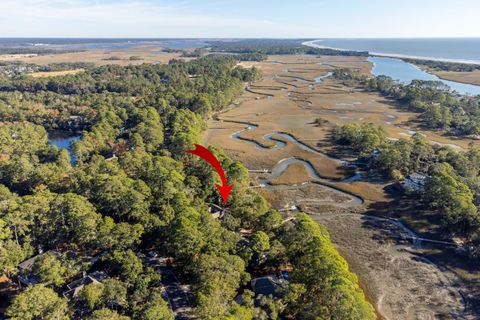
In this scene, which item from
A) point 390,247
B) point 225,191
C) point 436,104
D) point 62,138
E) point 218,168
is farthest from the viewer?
point 436,104

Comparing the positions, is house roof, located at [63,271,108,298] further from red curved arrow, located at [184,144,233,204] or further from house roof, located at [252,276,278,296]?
red curved arrow, located at [184,144,233,204]

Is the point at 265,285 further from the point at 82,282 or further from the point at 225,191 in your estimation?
the point at 225,191

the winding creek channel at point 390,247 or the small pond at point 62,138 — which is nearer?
the winding creek channel at point 390,247

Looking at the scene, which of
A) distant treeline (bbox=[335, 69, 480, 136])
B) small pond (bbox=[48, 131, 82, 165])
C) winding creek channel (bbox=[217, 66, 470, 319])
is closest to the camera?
winding creek channel (bbox=[217, 66, 470, 319])

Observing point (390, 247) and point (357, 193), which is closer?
point (390, 247)

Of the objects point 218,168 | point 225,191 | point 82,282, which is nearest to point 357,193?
point 225,191

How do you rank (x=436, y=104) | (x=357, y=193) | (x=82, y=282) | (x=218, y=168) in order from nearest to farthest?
(x=82, y=282) → (x=218, y=168) → (x=357, y=193) → (x=436, y=104)

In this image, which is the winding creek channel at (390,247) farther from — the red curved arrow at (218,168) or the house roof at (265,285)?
the house roof at (265,285)

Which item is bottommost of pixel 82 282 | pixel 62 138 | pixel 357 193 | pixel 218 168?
pixel 357 193

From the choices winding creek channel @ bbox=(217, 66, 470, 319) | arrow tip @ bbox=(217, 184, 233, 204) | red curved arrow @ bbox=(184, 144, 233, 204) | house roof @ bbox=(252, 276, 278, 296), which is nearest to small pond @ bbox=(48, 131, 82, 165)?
red curved arrow @ bbox=(184, 144, 233, 204)

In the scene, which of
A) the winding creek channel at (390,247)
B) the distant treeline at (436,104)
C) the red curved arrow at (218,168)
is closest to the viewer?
the winding creek channel at (390,247)

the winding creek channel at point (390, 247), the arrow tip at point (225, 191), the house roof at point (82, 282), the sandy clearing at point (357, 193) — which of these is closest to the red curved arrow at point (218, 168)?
A: the arrow tip at point (225, 191)
